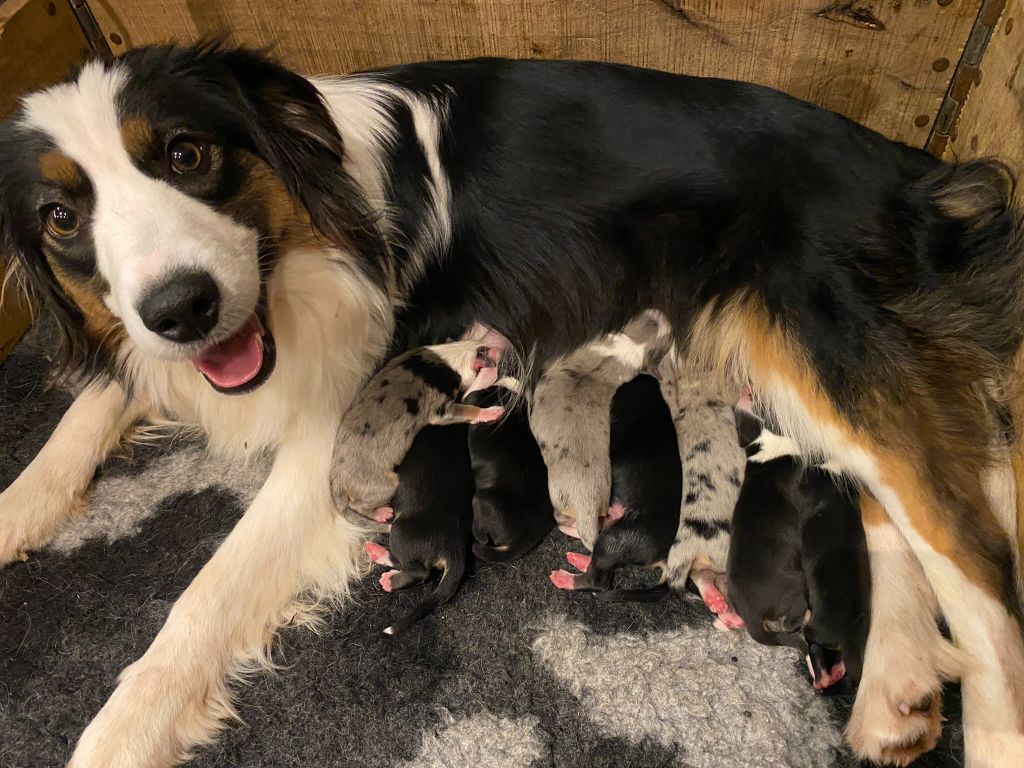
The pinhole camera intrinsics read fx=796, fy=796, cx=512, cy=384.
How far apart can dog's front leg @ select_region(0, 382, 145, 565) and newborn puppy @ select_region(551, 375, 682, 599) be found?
1.23 m

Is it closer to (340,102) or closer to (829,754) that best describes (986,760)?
(829,754)

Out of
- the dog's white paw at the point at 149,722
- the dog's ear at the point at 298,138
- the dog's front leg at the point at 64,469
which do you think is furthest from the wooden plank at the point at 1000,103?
the dog's front leg at the point at 64,469

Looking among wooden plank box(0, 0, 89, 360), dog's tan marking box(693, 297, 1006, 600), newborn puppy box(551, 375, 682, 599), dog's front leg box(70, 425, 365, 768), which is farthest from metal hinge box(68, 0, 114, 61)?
dog's tan marking box(693, 297, 1006, 600)

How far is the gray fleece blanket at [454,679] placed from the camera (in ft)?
5.28

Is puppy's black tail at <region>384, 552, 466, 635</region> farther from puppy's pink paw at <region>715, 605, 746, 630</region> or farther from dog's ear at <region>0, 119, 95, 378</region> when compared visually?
dog's ear at <region>0, 119, 95, 378</region>

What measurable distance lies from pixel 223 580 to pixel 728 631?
111 centimetres

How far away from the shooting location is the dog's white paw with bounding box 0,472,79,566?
77.2 inches

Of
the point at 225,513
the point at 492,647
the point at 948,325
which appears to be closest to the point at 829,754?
the point at 492,647

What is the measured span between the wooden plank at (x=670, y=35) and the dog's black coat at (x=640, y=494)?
1083 millimetres

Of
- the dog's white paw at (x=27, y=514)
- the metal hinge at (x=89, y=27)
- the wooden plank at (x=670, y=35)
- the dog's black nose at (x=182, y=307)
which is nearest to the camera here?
the dog's black nose at (x=182, y=307)

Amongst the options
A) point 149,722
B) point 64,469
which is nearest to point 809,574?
point 149,722

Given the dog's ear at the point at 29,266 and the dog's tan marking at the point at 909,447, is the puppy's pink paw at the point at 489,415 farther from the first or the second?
the dog's ear at the point at 29,266

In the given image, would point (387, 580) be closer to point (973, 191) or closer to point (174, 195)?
point (174, 195)

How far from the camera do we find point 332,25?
2395 mm
